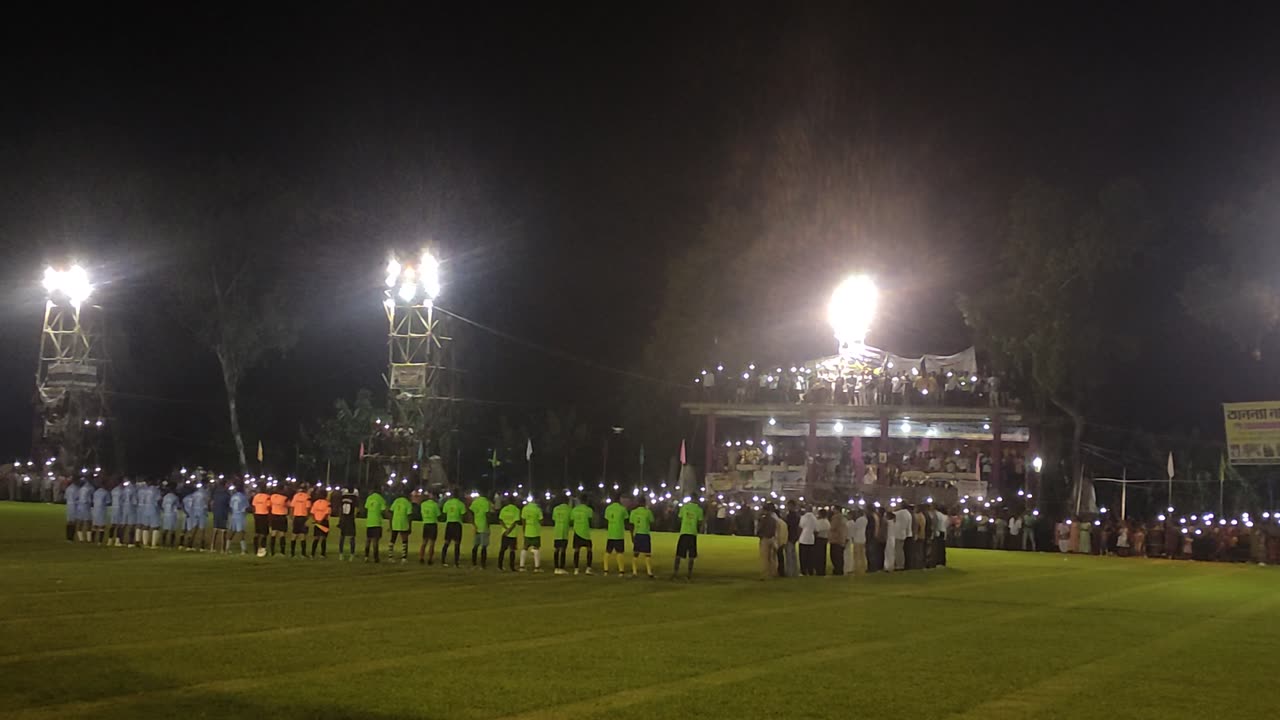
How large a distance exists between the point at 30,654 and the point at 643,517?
1228 cm

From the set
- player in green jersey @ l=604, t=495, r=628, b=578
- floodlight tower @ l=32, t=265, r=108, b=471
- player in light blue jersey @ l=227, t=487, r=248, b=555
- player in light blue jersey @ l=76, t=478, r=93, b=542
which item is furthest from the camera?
floodlight tower @ l=32, t=265, r=108, b=471

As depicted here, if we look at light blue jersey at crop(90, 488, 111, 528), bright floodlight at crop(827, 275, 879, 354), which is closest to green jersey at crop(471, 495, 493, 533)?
light blue jersey at crop(90, 488, 111, 528)

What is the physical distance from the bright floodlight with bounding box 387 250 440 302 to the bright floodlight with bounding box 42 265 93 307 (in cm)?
1572

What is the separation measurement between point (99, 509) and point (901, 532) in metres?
17.4

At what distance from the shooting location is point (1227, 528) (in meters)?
36.7

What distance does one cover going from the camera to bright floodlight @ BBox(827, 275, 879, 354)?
47.1 metres

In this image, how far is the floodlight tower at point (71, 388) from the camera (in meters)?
53.2

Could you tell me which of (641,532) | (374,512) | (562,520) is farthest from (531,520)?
(374,512)

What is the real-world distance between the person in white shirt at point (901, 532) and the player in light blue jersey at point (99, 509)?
16930 millimetres

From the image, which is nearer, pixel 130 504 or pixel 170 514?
pixel 170 514

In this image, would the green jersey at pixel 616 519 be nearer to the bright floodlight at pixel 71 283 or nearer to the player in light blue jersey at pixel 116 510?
the player in light blue jersey at pixel 116 510

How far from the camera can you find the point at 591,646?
41.5 ft

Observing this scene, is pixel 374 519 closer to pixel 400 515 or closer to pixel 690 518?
pixel 400 515

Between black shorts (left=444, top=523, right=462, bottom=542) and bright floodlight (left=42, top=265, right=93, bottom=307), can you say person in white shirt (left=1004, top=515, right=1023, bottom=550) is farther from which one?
bright floodlight (left=42, top=265, right=93, bottom=307)
